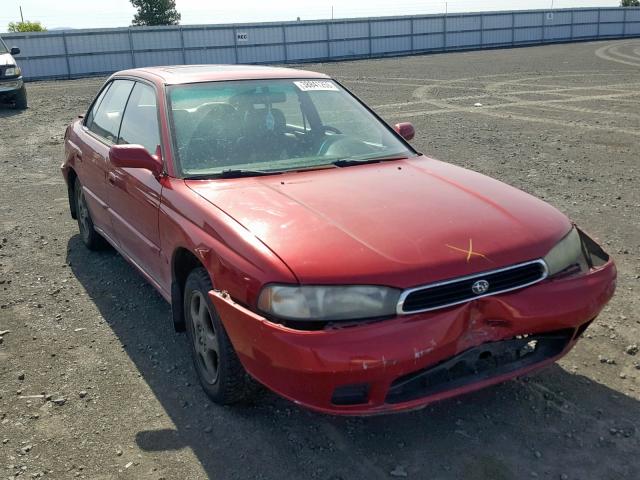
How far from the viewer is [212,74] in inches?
165

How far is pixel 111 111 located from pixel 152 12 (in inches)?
2198

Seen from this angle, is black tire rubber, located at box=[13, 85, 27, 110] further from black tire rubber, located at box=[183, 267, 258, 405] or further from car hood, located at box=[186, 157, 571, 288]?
black tire rubber, located at box=[183, 267, 258, 405]

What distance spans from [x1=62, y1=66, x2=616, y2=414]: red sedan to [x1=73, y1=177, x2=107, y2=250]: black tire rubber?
133cm

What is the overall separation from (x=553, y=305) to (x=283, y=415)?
4.39 feet

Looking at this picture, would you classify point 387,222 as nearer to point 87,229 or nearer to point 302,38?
point 87,229

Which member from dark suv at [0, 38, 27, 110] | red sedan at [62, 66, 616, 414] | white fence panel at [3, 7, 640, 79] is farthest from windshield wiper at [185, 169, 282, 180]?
white fence panel at [3, 7, 640, 79]

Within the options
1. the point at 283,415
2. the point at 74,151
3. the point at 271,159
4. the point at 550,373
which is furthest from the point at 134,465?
the point at 74,151

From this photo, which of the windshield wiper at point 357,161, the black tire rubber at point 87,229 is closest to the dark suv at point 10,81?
the black tire rubber at point 87,229

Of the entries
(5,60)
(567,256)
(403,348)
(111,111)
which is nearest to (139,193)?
(111,111)

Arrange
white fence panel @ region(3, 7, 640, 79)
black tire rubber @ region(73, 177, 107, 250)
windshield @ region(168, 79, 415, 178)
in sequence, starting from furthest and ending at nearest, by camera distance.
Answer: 1. white fence panel @ region(3, 7, 640, 79)
2. black tire rubber @ region(73, 177, 107, 250)
3. windshield @ region(168, 79, 415, 178)

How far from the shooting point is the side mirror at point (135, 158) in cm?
360

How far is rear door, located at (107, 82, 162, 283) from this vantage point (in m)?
3.76

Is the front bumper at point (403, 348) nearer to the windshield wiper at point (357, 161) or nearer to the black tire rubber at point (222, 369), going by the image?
the black tire rubber at point (222, 369)

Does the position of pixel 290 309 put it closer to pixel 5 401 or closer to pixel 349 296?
pixel 349 296
